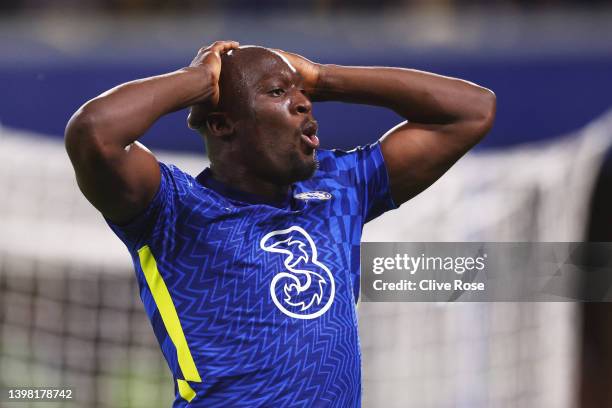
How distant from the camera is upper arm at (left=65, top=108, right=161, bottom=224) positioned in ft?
4.98

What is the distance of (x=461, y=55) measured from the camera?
3.25m

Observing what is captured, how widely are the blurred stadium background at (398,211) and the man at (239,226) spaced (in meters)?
1.48

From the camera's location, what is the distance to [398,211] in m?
3.41

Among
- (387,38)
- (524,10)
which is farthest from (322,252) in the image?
(524,10)

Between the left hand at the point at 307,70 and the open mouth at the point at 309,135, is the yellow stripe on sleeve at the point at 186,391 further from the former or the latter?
the left hand at the point at 307,70

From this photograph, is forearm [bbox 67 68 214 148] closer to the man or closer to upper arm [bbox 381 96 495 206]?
the man

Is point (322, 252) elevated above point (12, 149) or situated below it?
below

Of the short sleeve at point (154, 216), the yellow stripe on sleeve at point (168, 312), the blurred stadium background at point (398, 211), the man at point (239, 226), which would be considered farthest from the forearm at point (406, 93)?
the blurred stadium background at point (398, 211)

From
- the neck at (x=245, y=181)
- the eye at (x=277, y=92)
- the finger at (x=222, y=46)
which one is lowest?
the neck at (x=245, y=181)

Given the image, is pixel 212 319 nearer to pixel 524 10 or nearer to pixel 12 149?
pixel 12 149

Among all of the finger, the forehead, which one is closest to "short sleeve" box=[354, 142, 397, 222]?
the forehead

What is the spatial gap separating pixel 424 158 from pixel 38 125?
1845 mm

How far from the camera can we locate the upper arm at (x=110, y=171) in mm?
1517

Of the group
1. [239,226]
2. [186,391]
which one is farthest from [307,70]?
[186,391]
